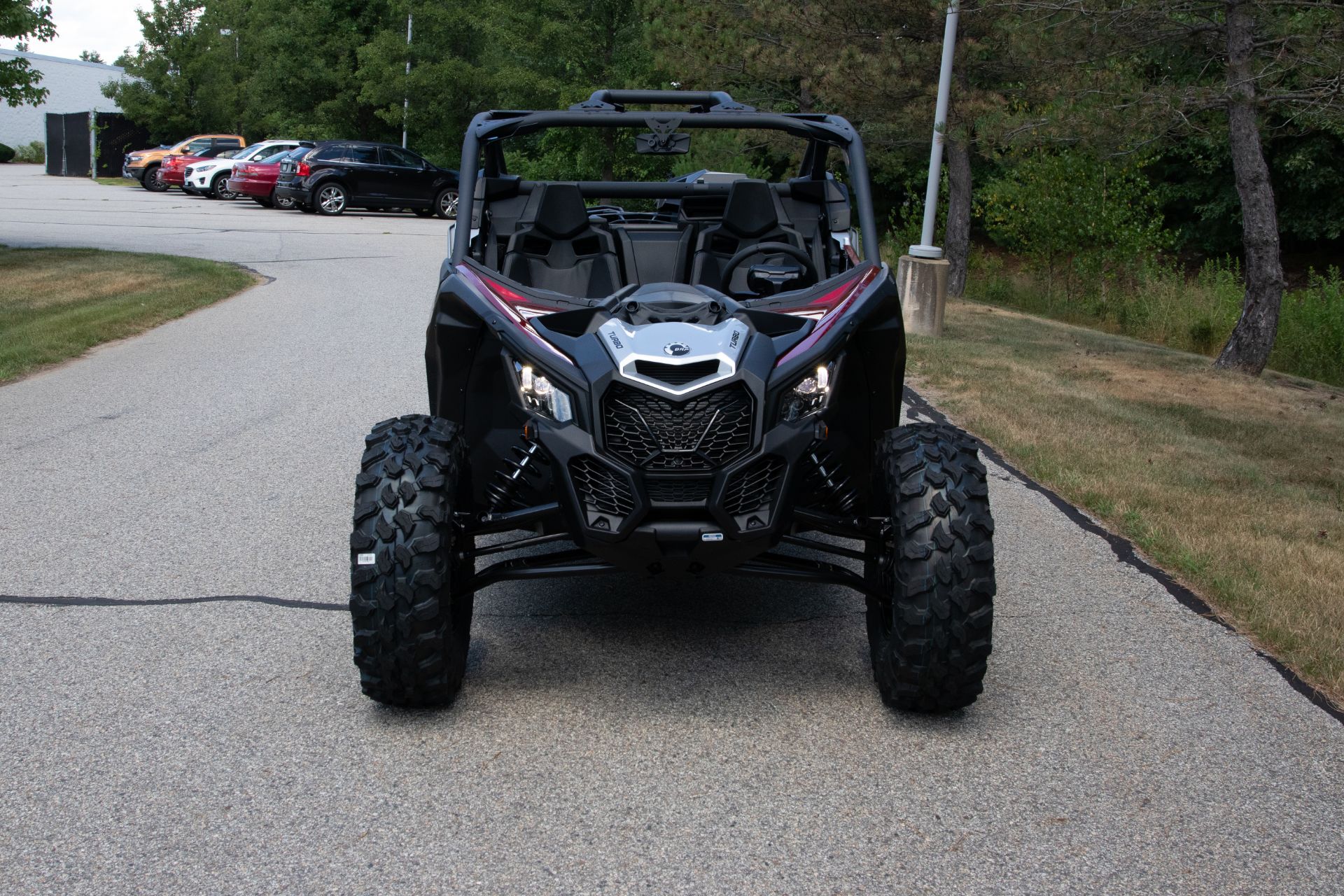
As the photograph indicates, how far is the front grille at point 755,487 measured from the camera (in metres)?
4.26

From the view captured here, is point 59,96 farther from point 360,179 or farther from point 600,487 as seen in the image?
point 600,487

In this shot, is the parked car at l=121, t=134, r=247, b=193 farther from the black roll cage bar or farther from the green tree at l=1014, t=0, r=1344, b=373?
the black roll cage bar

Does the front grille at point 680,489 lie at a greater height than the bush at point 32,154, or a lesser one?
lesser

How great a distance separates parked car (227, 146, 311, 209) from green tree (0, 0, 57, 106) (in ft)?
49.4

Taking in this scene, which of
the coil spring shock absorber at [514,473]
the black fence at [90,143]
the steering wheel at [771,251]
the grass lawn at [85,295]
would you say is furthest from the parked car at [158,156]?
the coil spring shock absorber at [514,473]

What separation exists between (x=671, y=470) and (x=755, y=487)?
0.29 m

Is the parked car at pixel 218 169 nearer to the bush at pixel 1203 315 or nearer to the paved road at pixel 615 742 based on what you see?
the bush at pixel 1203 315

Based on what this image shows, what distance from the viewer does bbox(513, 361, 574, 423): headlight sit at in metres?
4.34

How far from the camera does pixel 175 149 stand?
4497cm

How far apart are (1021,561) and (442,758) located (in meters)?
3.26

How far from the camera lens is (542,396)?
175 inches

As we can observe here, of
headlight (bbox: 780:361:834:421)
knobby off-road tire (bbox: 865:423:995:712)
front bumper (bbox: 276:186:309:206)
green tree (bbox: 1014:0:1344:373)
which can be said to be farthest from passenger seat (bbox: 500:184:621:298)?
front bumper (bbox: 276:186:309:206)

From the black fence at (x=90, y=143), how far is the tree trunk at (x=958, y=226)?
4653 centimetres

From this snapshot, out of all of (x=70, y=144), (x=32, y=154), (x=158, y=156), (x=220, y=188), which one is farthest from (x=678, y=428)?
(x=32, y=154)
